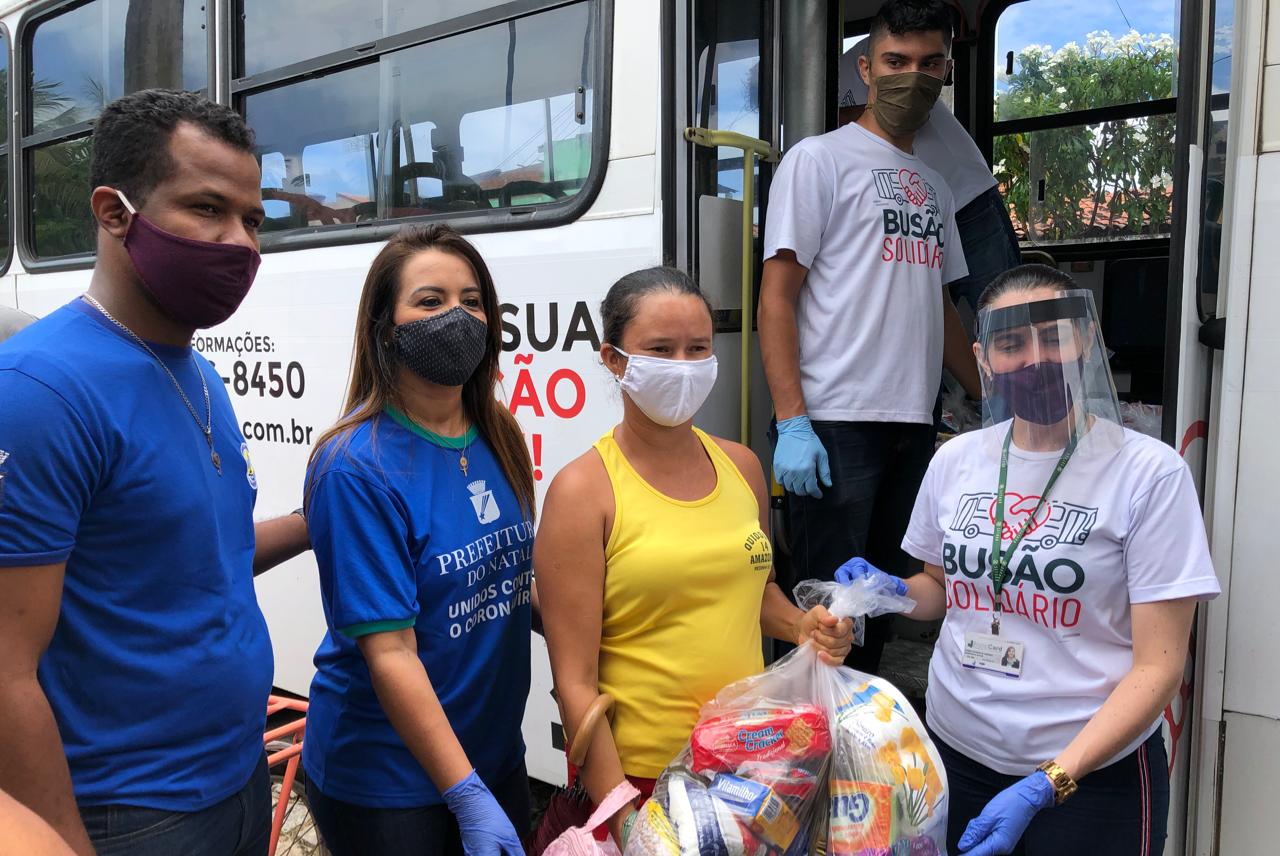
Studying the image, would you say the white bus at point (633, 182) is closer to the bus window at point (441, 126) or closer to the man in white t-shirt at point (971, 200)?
the bus window at point (441, 126)

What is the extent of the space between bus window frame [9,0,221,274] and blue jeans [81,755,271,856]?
3.10m

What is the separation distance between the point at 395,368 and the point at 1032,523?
112 cm

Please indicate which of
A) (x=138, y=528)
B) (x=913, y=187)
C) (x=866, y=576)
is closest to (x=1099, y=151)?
(x=913, y=187)

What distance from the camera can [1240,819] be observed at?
77.0 inches

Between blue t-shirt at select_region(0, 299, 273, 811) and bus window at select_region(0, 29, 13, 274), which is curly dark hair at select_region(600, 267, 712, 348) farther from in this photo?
bus window at select_region(0, 29, 13, 274)

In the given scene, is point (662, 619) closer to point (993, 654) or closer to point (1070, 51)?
point (993, 654)

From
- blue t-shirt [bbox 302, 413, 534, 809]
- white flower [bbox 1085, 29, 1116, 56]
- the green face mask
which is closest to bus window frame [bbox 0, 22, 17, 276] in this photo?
blue t-shirt [bbox 302, 413, 534, 809]

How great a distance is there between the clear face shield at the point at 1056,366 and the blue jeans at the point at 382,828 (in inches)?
45.5

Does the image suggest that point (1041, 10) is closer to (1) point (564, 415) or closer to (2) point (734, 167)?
(2) point (734, 167)

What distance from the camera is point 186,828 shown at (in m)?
1.42

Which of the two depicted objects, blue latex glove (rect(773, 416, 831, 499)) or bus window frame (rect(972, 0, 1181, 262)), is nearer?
blue latex glove (rect(773, 416, 831, 499))

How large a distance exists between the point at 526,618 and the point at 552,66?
4.91 ft

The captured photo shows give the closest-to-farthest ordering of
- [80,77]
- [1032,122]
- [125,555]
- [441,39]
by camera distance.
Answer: [125,555] < [441,39] < [80,77] < [1032,122]

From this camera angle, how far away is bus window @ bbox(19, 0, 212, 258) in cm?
349
